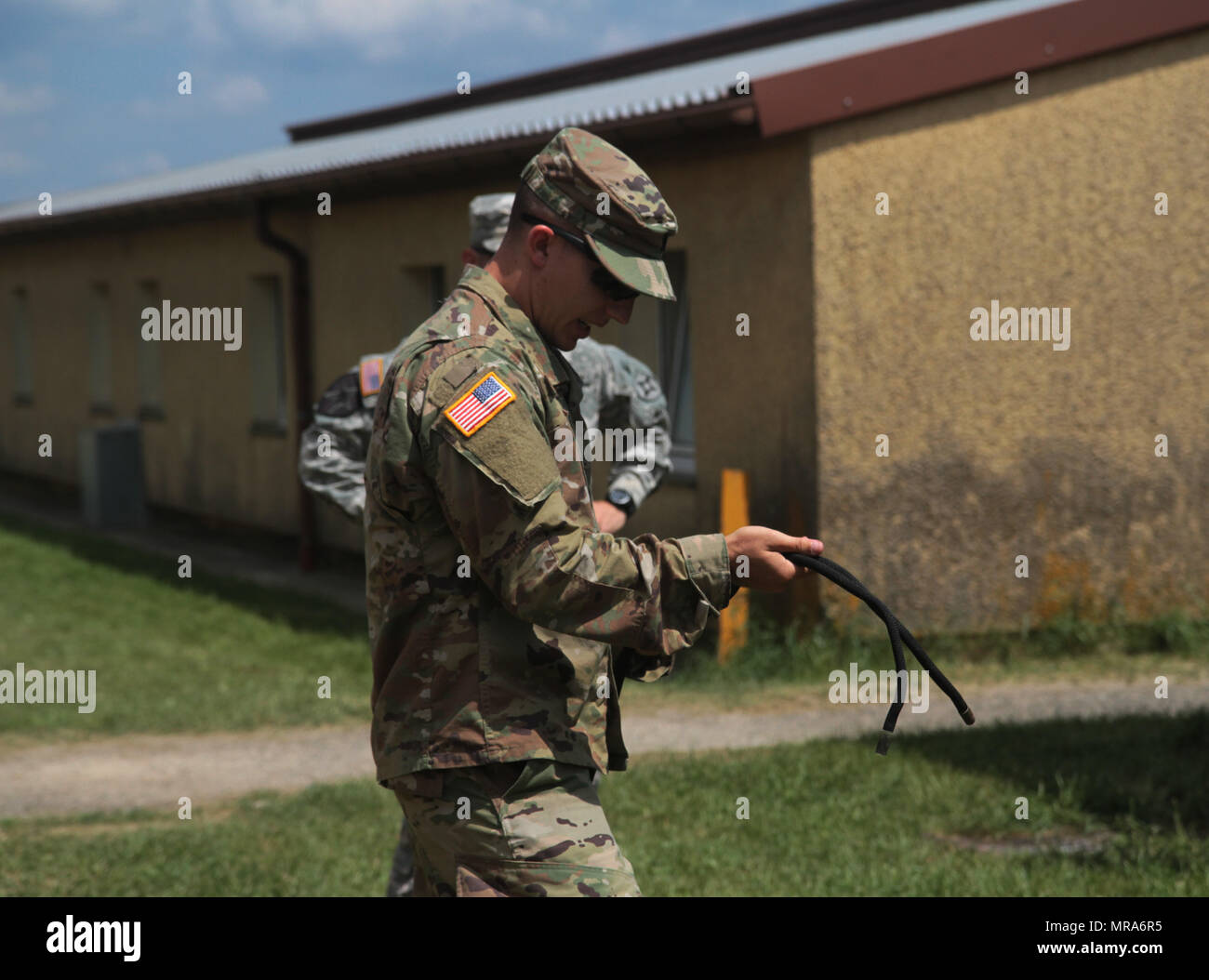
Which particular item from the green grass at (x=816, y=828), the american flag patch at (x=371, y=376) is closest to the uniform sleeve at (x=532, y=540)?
the american flag patch at (x=371, y=376)

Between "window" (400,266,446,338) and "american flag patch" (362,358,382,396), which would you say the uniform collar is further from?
"window" (400,266,446,338)

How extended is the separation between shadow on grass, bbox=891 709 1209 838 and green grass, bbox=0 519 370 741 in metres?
3.36

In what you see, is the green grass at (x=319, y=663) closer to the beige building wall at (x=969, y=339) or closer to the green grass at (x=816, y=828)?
the beige building wall at (x=969, y=339)

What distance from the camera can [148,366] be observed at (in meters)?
17.5

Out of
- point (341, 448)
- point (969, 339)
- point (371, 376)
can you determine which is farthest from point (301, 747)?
point (969, 339)

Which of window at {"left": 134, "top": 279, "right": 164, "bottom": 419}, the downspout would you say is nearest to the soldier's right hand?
the downspout

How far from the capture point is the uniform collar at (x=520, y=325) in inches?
108

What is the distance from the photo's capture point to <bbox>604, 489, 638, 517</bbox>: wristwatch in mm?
5023

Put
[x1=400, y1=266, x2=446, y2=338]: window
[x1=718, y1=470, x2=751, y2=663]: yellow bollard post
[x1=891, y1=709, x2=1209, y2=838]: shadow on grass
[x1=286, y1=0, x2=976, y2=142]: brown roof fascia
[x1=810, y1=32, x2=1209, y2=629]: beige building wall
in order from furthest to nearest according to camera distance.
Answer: [x1=286, y1=0, x2=976, y2=142]: brown roof fascia
[x1=400, y1=266, x2=446, y2=338]: window
[x1=718, y1=470, x2=751, y2=663]: yellow bollard post
[x1=810, y1=32, x2=1209, y2=629]: beige building wall
[x1=891, y1=709, x2=1209, y2=838]: shadow on grass

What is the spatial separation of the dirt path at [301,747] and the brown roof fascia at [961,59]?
128 inches

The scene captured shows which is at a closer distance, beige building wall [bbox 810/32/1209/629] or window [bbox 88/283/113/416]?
beige building wall [bbox 810/32/1209/629]

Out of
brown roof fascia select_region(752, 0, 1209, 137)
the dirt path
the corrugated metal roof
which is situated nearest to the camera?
the dirt path
